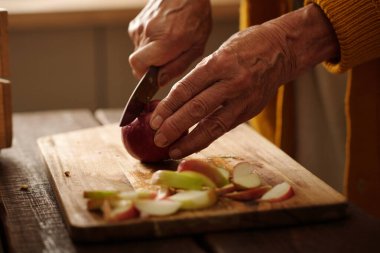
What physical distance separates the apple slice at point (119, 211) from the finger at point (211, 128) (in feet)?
0.79

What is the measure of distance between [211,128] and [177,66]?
0.89ft

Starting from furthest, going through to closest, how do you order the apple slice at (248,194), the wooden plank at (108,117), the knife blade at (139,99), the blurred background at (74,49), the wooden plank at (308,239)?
the blurred background at (74,49), the wooden plank at (108,117), the knife blade at (139,99), the apple slice at (248,194), the wooden plank at (308,239)

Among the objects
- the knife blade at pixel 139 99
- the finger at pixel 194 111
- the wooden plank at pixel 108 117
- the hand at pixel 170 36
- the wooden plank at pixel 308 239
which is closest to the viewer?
the wooden plank at pixel 308 239

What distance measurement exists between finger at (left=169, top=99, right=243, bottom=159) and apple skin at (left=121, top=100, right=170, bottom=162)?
1.8 inches

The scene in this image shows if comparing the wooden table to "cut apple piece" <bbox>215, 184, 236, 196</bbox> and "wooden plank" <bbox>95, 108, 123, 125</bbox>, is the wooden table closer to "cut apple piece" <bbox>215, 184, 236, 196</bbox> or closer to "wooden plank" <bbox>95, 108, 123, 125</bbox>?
"cut apple piece" <bbox>215, 184, 236, 196</bbox>

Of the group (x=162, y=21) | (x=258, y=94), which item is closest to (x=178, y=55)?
(x=162, y=21)

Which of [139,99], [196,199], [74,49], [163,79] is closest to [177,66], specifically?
[163,79]

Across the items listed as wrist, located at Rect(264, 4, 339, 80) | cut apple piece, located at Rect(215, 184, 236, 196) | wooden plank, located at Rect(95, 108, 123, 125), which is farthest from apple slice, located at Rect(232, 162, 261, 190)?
wooden plank, located at Rect(95, 108, 123, 125)

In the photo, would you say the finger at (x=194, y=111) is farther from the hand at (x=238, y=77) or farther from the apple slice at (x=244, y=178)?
the apple slice at (x=244, y=178)

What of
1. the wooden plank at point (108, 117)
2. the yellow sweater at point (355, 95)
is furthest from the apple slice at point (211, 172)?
the wooden plank at point (108, 117)

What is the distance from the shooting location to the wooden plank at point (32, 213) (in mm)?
1008

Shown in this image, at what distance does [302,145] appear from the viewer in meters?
1.91

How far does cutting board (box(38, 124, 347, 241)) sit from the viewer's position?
103 centimetres

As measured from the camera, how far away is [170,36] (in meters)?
1.48
